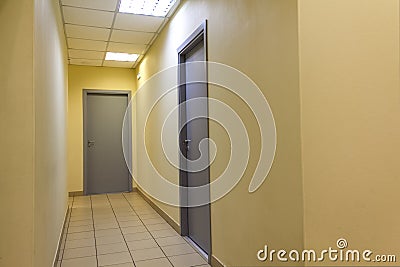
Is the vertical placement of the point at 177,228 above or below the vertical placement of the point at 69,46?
below

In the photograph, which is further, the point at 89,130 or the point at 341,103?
the point at 89,130

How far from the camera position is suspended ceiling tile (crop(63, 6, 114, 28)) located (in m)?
3.71

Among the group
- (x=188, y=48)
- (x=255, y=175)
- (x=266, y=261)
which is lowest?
(x=266, y=261)

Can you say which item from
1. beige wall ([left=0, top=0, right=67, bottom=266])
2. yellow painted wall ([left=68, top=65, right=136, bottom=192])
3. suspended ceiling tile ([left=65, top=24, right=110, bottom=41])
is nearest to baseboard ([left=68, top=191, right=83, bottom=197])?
yellow painted wall ([left=68, top=65, right=136, bottom=192])

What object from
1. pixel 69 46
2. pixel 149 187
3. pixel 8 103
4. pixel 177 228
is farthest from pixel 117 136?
pixel 8 103

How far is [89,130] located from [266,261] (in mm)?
5444

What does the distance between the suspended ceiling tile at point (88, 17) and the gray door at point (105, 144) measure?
2.58 metres

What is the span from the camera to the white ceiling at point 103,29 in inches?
143

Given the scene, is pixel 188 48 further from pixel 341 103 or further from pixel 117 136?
pixel 117 136

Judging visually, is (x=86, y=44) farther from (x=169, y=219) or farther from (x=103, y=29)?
(x=169, y=219)

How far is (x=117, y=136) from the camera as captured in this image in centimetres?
664

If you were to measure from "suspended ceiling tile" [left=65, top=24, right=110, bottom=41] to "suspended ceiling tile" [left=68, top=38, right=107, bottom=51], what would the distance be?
0.19 m

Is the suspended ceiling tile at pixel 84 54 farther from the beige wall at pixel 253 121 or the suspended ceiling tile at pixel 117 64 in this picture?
the beige wall at pixel 253 121

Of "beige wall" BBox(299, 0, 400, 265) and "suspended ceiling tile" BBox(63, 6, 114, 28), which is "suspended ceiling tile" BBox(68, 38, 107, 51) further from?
"beige wall" BBox(299, 0, 400, 265)
